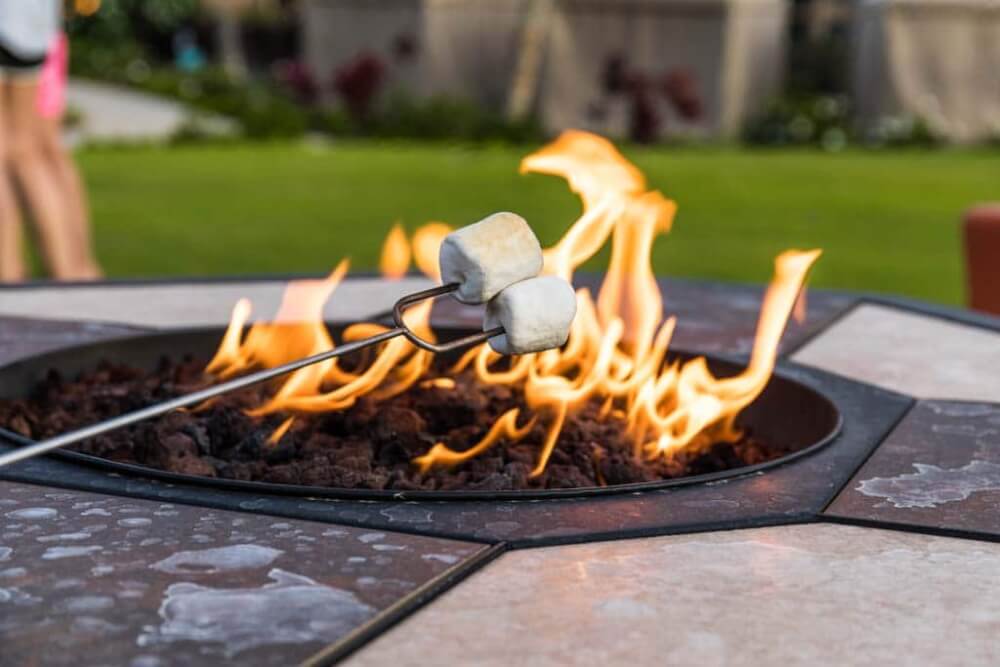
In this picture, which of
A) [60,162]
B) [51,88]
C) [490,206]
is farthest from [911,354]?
[490,206]

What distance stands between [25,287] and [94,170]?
7.06m

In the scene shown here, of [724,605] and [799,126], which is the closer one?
[724,605]

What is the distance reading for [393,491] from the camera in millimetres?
1856

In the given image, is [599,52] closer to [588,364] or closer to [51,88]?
[51,88]

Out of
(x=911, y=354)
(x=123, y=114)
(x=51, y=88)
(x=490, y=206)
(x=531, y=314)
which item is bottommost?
(x=490, y=206)

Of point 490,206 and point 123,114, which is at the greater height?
point 123,114

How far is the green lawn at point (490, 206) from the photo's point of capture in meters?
6.78

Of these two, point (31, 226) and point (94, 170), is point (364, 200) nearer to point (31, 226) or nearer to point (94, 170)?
point (94, 170)

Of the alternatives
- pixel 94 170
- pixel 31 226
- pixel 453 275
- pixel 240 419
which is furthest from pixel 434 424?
pixel 94 170

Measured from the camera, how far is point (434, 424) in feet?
8.06

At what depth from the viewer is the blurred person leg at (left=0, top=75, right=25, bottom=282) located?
4867 millimetres

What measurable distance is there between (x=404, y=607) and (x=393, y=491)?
350 mm

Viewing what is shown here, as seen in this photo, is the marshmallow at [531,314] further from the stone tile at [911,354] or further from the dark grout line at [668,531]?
the stone tile at [911,354]

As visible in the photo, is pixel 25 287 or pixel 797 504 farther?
pixel 25 287
